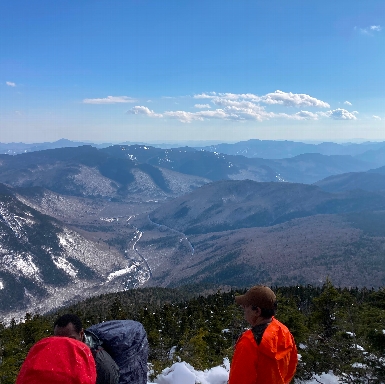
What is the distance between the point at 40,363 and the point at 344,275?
704ft

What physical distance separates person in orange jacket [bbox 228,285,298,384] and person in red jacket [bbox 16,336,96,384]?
2577 millimetres

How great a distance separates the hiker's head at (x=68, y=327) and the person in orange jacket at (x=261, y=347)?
2867 millimetres

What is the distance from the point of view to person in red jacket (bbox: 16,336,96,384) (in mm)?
4512

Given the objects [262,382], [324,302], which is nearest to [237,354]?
[262,382]

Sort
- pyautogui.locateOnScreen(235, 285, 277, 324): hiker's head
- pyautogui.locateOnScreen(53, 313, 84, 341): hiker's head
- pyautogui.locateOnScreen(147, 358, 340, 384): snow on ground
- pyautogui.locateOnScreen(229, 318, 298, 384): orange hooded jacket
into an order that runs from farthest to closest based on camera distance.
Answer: pyautogui.locateOnScreen(147, 358, 340, 384): snow on ground < pyautogui.locateOnScreen(235, 285, 277, 324): hiker's head < pyautogui.locateOnScreen(229, 318, 298, 384): orange hooded jacket < pyautogui.locateOnScreen(53, 313, 84, 341): hiker's head

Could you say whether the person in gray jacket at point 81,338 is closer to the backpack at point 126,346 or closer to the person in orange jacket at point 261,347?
the backpack at point 126,346

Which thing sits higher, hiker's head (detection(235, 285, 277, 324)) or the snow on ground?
hiker's head (detection(235, 285, 277, 324))

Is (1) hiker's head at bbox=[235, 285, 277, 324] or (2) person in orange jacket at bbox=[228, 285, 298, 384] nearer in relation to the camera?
(2) person in orange jacket at bbox=[228, 285, 298, 384]

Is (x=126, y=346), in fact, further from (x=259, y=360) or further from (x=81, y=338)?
(x=259, y=360)

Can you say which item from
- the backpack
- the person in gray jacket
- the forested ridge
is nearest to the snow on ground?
the forested ridge

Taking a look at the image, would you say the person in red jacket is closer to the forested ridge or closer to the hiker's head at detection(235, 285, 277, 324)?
the hiker's head at detection(235, 285, 277, 324)

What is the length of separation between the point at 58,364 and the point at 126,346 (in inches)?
110

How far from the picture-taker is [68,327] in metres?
5.61

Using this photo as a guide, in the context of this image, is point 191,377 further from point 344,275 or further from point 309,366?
point 344,275
